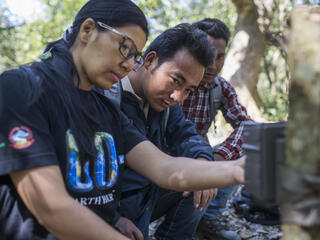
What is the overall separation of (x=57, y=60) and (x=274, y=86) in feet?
32.9

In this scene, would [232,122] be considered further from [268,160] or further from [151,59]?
[268,160]

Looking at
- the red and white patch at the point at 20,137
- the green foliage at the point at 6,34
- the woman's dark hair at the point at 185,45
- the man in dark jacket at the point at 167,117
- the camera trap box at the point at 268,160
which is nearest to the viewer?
the camera trap box at the point at 268,160

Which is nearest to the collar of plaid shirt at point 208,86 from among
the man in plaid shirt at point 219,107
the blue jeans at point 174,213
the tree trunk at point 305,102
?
the man in plaid shirt at point 219,107

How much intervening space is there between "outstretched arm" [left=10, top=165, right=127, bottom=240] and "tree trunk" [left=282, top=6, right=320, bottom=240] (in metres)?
0.81

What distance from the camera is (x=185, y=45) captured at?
2.70 metres

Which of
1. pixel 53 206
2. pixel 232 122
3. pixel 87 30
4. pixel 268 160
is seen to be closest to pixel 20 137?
pixel 53 206

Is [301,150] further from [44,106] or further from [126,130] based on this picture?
[126,130]

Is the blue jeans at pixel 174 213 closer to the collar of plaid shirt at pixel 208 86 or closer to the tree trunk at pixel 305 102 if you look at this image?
the collar of plaid shirt at pixel 208 86

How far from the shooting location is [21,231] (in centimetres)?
152

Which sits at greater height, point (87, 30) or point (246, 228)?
point (87, 30)

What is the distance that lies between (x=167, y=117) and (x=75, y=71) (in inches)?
45.2

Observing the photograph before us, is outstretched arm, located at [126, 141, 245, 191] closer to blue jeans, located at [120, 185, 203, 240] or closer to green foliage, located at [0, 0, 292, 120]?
blue jeans, located at [120, 185, 203, 240]

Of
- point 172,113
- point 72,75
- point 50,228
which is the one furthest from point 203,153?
point 50,228

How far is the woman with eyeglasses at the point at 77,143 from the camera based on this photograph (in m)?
1.41
